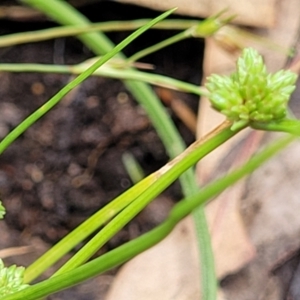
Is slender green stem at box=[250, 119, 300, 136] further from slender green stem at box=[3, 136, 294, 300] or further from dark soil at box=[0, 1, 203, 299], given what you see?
dark soil at box=[0, 1, 203, 299]

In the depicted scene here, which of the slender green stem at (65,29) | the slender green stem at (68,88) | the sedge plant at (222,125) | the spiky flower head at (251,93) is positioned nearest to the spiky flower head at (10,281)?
the sedge plant at (222,125)

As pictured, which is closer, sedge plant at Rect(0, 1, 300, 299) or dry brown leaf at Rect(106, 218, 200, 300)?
sedge plant at Rect(0, 1, 300, 299)

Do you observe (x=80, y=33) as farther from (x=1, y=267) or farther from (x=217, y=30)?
(x=1, y=267)

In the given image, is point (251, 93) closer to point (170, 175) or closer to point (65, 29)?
point (170, 175)

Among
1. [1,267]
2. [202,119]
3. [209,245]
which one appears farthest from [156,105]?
[1,267]

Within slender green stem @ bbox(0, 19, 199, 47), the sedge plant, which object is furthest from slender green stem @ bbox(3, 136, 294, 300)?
slender green stem @ bbox(0, 19, 199, 47)

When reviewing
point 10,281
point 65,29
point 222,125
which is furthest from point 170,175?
point 65,29
